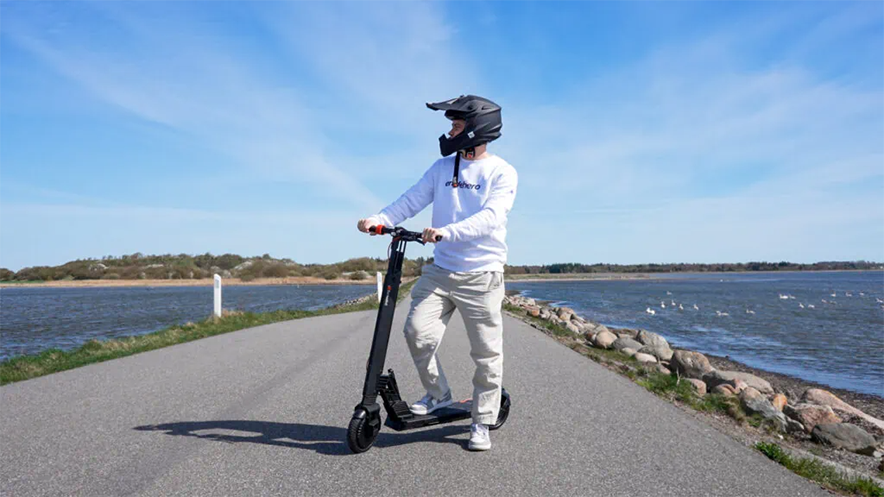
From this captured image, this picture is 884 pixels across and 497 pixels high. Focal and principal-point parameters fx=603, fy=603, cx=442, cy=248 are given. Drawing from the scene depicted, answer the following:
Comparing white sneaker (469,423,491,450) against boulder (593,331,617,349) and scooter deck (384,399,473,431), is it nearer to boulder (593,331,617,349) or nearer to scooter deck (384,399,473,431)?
scooter deck (384,399,473,431)

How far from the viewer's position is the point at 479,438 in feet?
13.7

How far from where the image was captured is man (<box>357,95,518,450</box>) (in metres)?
4.21

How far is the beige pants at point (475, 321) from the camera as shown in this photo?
13.9ft

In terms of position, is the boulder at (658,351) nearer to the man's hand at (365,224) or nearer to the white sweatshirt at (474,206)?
the white sweatshirt at (474,206)

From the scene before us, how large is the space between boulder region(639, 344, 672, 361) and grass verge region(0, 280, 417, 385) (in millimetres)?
9451

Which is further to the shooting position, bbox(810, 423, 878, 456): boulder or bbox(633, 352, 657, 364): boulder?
→ bbox(633, 352, 657, 364): boulder

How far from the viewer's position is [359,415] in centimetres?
401

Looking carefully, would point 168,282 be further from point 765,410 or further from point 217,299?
point 765,410

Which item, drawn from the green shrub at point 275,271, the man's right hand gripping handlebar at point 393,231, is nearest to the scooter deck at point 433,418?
the man's right hand gripping handlebar at point 393,231

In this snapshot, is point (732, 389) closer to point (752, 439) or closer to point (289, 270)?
point (752, 439)

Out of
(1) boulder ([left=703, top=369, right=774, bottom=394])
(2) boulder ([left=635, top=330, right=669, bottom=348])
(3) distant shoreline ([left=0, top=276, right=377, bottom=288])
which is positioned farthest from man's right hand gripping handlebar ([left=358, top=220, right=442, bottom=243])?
(3) distant shoreline ([left=0, top=276, right=377, bottom=288])

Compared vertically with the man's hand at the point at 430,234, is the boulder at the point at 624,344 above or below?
below

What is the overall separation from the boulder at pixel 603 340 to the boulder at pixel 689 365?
191 cm

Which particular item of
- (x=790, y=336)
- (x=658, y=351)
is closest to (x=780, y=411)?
(x=658, y=351)
